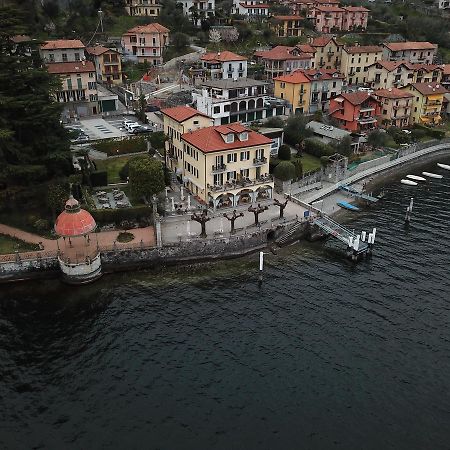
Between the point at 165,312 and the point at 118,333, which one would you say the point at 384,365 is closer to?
the point at 165,312

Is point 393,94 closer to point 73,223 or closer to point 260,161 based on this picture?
point 260,161

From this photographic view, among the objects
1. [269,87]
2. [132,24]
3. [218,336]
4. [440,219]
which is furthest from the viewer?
[132,24]

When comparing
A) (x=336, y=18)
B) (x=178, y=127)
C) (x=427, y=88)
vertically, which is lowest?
(x=427, y=88)

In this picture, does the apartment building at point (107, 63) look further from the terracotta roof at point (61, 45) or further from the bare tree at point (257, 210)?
the bare tree at point (257, 210)

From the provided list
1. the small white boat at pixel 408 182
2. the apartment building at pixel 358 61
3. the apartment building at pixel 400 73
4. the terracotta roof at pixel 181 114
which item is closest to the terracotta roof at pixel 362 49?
the apartment building at pixel 358 61

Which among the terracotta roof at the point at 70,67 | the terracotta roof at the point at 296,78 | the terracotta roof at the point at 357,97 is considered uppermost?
the terracotta roof at the point at 70,67

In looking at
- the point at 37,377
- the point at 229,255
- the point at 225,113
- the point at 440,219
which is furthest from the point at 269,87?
the point at 37,377

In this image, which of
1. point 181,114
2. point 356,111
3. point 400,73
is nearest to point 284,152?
point 181,114
